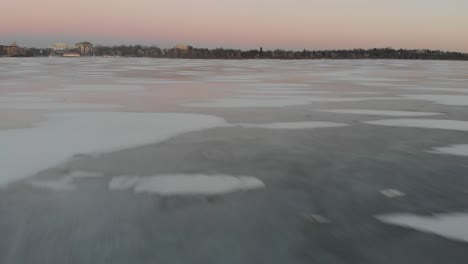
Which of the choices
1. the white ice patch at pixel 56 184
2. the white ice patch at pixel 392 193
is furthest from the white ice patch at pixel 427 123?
the white ice patch at pixel 56 184

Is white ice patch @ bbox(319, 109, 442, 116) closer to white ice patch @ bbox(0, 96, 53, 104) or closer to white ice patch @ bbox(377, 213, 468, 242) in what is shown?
white ice patch @ bbox(377, 213, 468, 242)

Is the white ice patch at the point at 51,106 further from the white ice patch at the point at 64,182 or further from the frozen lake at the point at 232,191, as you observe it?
the white ice patch at the point at 64,182

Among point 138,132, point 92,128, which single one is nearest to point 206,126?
point 138,132

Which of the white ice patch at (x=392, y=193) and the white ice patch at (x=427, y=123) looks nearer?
the white ice patch at (x=392, y=193)

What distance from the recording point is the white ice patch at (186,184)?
1.95 metres

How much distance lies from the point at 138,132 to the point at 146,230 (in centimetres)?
190

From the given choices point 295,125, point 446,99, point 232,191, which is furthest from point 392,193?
point 446,99

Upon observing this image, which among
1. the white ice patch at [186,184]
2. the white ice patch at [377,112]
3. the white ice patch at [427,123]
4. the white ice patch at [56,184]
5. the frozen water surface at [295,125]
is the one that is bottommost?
the white ice patch at [56,184]

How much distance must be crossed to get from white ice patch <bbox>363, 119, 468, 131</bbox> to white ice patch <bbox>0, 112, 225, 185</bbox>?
4.90 feet

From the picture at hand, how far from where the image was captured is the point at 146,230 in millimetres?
1532

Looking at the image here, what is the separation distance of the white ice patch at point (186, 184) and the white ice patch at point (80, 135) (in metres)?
0.58

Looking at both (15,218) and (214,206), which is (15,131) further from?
(214,206)

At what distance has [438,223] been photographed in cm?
159

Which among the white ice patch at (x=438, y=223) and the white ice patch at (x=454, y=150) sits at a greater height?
the white ice patch at (x=454, y=150)
